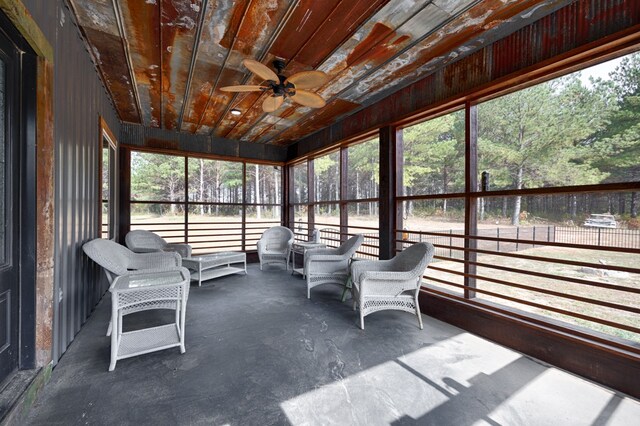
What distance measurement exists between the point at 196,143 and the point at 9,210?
468 centimetres

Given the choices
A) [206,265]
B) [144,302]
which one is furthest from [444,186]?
[206,265]

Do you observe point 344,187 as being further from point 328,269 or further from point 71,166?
point 71,166

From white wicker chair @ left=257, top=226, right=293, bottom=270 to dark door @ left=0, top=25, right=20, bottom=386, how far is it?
392 centimetres

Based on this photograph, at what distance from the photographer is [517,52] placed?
2568 millimetres

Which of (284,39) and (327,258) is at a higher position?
(284,39)

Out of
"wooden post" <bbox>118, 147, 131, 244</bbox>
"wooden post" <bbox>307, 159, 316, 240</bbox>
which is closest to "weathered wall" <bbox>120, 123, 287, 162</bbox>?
"wooden post" <bbox>118, 147, 131, 244</bbox>

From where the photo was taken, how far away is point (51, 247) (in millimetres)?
2029

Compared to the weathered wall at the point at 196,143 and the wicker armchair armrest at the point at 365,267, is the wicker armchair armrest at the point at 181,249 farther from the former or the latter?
the wicker armchair armrest at the point at 365,267

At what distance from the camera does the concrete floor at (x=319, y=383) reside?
5.54ft

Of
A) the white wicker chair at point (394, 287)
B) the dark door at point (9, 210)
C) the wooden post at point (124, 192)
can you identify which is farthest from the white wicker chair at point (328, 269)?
the wooden post at point (124, 192)

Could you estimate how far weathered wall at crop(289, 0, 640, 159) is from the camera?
6.73 ft

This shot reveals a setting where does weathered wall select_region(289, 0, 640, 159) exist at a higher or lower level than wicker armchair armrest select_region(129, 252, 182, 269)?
higher

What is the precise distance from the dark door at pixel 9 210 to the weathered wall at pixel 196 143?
410cm

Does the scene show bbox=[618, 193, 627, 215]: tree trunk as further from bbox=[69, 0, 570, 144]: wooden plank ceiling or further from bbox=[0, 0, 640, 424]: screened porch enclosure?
bbox=[69, 0, 570, 144]: wooden plank ceiling
